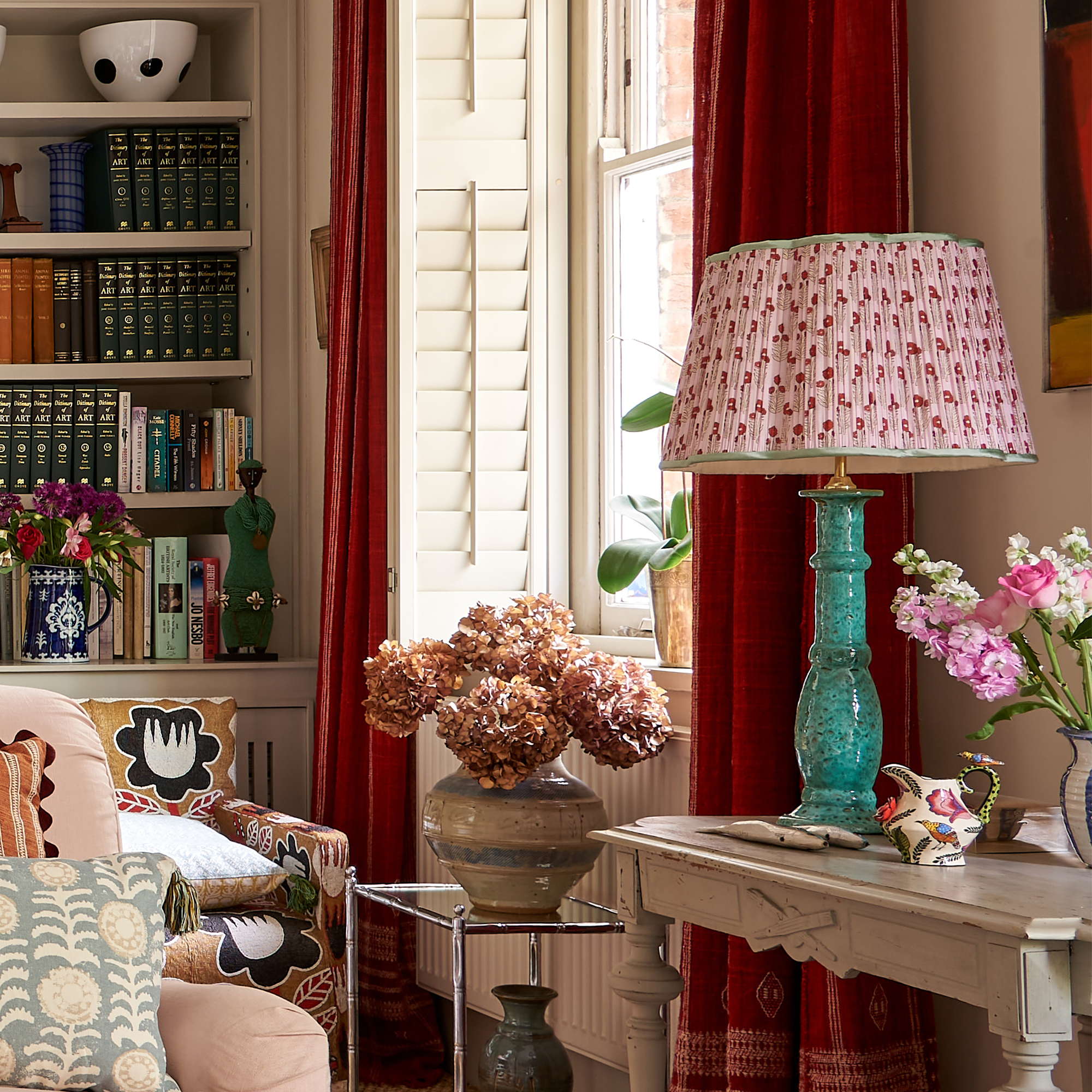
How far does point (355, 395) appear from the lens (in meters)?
3.08

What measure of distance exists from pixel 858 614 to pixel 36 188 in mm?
2954

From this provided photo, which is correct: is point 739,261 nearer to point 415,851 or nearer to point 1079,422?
point 1079,422

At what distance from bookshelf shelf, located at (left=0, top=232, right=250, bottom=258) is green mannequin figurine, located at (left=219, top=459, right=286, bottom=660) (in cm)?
58

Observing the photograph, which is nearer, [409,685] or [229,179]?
[409,685]

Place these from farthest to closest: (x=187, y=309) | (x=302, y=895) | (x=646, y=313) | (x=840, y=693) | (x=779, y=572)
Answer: (x=187, y=309) < (x=646, y=313) < (x=302, y=895) < (x=779, y=572) < (x=840, y=693)

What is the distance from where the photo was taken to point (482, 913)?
2236mm

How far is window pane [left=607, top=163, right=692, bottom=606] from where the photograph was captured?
2736 millimetres

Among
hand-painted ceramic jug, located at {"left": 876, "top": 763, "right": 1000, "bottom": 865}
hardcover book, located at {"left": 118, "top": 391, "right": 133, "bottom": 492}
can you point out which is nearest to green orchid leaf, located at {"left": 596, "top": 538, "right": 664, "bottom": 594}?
hand-painted ceramic jug, located at {"left": 876, "top": 763, "right": 1000, "bottom": 865}

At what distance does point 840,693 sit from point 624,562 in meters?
0.88

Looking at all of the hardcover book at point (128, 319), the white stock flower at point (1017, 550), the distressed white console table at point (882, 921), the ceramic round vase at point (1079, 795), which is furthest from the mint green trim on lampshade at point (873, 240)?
the hardcover book at point (128, 319)

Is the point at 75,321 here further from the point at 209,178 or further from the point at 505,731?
the point at 505,731

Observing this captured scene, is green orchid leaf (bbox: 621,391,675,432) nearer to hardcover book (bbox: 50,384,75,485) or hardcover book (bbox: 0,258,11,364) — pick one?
hardcover book (bbox: 50,384,75,485)

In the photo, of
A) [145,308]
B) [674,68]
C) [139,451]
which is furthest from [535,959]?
[145,308]

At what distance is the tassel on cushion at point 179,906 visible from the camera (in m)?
2.08
